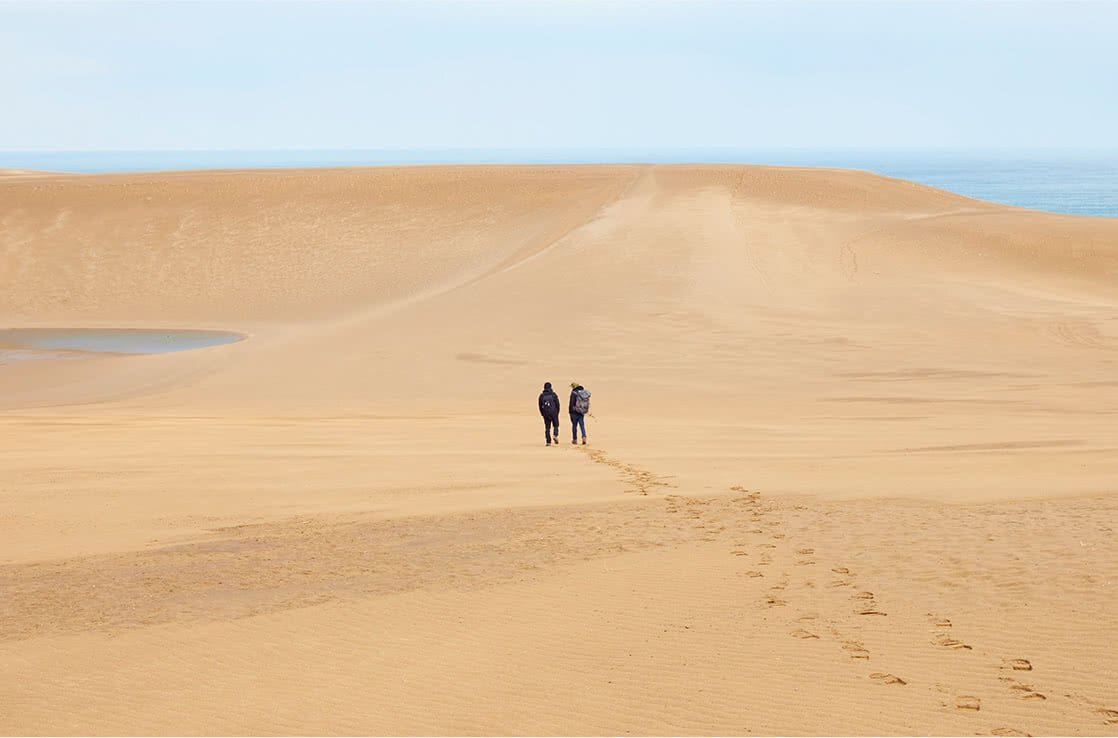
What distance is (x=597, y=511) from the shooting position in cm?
1253

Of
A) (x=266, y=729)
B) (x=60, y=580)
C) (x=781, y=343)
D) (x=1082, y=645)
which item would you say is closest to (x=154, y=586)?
(x=60, y=580)

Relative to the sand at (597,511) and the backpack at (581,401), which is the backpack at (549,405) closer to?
the backpack at (581,401)

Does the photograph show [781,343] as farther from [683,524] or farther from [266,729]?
[266,729]

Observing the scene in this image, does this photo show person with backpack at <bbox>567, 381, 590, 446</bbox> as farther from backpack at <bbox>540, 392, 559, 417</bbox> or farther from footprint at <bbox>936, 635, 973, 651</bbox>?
footprint at <bbox>936, 635, 973, 651</bbox>

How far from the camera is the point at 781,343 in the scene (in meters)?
27.5

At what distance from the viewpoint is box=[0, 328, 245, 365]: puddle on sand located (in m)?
31.9

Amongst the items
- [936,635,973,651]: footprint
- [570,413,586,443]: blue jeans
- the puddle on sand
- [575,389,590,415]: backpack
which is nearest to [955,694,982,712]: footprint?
[936,635,973,651]: footprint

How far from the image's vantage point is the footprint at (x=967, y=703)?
696 centimetres

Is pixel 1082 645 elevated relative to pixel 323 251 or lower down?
lower down

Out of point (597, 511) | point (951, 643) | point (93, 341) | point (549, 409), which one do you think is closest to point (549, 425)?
point (549, 409)

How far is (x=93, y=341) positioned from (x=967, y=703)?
3104 centimetres

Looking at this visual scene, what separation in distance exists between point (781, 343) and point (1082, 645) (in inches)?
779

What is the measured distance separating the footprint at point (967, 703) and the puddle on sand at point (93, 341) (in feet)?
88.9

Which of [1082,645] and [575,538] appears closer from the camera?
[1082,645]
